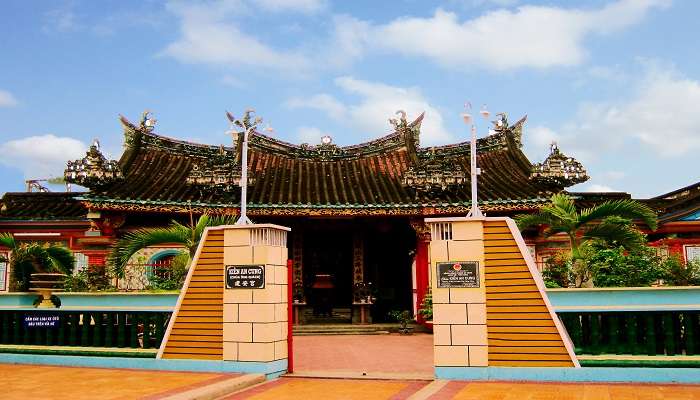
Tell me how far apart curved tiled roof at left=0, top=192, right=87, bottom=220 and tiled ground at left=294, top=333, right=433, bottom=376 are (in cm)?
790

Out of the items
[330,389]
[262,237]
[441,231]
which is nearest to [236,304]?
[262,237]

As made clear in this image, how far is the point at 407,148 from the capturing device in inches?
861

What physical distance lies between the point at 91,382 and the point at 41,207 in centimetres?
1223

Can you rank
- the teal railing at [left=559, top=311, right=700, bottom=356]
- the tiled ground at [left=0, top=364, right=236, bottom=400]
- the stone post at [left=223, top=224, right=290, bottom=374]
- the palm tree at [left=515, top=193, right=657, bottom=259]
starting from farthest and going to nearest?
the palm tree at [left=515, top=193, right=657, bottom=259], the stone post at [left=223, top=224, right=290, bottom=374], the teal railing at [left=559, top=311, right=700, bottom=356], the tiled ground at [left=0, top=364, right=236, bottom=400]

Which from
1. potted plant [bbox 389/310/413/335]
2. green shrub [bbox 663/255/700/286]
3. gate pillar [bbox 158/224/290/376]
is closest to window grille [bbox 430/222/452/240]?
gate pillar [bbox 158/224/290/376]

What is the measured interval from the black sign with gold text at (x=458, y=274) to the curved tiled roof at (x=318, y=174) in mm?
8372

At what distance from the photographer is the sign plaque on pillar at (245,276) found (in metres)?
10.2

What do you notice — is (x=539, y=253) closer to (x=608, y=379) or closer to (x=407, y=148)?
(x=407, y=148)

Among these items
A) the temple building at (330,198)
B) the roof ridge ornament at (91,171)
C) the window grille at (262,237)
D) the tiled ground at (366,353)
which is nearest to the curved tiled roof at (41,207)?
the temple building at (330,198)

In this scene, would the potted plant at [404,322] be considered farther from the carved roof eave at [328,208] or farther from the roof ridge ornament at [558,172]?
the roof ridge ornament at [558,172]

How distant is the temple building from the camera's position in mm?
17984

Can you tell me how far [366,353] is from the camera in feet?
46.2

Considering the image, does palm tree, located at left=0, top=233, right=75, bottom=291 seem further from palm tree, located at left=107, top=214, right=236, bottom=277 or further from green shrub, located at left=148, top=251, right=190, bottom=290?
green shrub, located at left=148, top=251, right=190, bottom=290

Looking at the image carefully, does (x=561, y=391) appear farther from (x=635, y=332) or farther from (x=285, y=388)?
(x=285, y=388)
